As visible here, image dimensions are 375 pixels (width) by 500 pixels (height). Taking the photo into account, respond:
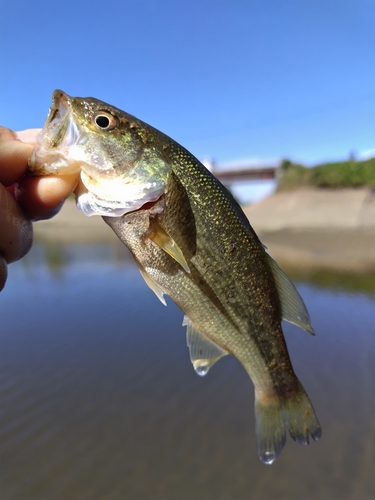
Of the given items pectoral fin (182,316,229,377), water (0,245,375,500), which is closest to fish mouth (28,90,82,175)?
pectoral fin (182,316,229,377)

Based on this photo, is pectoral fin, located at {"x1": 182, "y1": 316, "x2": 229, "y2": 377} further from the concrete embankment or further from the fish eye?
the concrete embankment

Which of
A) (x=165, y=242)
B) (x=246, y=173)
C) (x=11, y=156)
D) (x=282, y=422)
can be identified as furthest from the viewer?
(x=246, y=173)

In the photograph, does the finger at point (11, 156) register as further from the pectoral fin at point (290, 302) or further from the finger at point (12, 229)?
the pectoral fin at point (290, 302)

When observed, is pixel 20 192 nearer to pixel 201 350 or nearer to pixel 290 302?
pixel 201 350

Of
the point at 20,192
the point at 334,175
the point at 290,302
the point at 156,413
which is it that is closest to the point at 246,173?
the point at 334,175

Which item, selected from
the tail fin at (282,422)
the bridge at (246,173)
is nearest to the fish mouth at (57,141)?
the tail fin at (282,422)

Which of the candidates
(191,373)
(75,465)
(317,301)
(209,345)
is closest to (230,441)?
(191,373)
